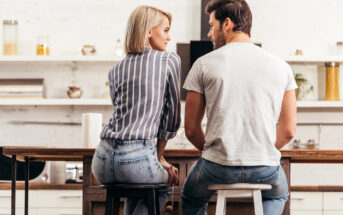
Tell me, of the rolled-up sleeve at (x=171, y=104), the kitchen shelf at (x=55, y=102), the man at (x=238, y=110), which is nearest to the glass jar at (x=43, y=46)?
the kitchen shelf at (x=55, y=102)

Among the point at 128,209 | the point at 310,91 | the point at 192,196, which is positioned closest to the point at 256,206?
the point at 192,196

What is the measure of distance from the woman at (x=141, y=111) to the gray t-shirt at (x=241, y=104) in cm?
20

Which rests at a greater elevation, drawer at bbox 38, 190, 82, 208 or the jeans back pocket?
the jeans back pocket

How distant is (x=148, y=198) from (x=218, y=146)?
38 centimetres

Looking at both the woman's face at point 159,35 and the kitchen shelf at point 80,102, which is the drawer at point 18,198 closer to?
the kitchen shelf at point 80,102

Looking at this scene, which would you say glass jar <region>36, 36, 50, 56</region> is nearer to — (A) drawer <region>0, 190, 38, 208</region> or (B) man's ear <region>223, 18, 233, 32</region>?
(A) drawer <region>0, 190, 38, 208</region>

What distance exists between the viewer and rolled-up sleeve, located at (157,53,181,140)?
2.07 metres

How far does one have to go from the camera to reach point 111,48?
502cm

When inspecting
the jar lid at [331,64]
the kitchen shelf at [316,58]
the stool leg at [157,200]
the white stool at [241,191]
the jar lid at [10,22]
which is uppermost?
the jar lid at [10,22]

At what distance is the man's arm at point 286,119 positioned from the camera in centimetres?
201

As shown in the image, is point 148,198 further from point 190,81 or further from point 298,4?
point 298,4

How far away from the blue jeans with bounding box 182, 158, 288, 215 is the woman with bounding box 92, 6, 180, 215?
0.13m

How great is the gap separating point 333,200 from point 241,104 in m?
2.90

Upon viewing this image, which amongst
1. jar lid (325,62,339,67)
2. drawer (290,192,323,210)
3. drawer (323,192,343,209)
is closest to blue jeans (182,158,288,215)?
drawer (290,192,323,210)
